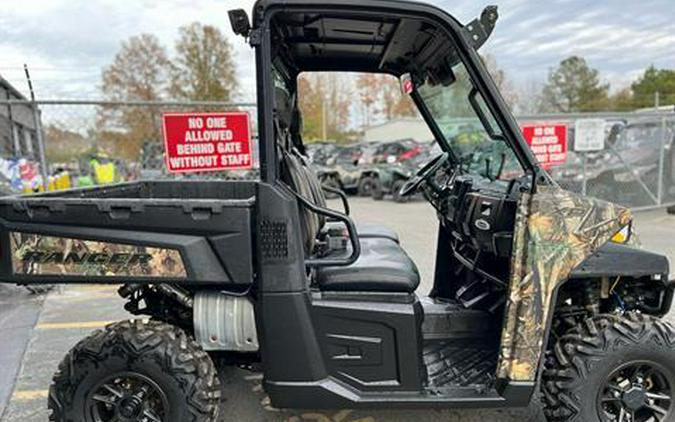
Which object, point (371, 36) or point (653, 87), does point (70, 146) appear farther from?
point (653, 87)

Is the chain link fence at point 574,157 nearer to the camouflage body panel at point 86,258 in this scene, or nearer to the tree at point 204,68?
the camouflage body panel at point 86,258

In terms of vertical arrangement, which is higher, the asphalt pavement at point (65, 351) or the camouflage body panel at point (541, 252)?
the camouflage body panel at point (541, 252)

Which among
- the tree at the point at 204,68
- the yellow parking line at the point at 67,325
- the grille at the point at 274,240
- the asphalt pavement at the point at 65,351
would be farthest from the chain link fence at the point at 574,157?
the tree at the point at 204,68

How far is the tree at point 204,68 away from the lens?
28.9 metres

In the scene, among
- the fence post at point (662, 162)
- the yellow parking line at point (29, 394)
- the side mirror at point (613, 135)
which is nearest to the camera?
the yellow parking line at point (29, 394)

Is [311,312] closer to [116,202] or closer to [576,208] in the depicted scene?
[116,202]

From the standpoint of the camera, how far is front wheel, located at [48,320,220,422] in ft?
7.71

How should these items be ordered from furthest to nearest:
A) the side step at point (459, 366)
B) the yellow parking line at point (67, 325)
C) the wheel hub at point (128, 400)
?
1. the yellow parking line at point (67, 325)
2. the side step at point (459, 366)
3. the wheel hub at point (128, 400)

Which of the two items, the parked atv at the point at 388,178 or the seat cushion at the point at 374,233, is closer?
the seat cushion at the point at 374,233

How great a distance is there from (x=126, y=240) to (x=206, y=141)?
3577 mm

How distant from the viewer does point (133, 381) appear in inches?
95.0

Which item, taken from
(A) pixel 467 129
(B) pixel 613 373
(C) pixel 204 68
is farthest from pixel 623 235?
(C) pixel 204 68

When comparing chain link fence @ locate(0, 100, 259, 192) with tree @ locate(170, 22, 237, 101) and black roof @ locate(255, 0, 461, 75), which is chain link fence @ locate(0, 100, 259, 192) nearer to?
black roof @ locate(255, 0, 461, 75)

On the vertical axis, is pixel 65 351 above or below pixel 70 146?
below
